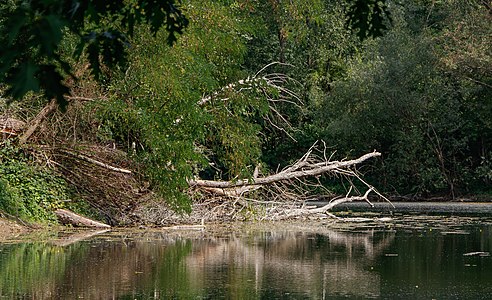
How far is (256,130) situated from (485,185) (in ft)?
58.5

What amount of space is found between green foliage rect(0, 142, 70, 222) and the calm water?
1.14 m

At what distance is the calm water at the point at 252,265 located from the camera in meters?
10.6

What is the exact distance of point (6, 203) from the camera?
17031mm

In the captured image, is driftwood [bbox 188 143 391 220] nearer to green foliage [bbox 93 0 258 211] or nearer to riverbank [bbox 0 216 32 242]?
green foliage [bbox 93 0 258 211]

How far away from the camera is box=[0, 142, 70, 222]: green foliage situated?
17.3 m

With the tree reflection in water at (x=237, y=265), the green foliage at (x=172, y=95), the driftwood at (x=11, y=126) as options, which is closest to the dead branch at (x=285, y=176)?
the tree reflection in water at (x=237, y=265)

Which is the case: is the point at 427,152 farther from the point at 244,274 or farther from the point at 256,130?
the point at 244,274

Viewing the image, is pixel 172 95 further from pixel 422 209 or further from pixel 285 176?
pixel 422 209

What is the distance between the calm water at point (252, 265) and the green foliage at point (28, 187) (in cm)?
114

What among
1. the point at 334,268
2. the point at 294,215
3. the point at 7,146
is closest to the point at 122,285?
the point at 334,268

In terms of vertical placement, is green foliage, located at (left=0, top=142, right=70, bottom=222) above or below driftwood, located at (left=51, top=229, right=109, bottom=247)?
above

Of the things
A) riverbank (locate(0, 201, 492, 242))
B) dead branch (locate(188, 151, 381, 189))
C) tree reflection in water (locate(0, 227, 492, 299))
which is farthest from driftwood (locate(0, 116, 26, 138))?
riverbank (locate(0, 201, 492, 242))

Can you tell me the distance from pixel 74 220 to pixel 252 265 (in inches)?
219

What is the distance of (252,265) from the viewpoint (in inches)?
520
